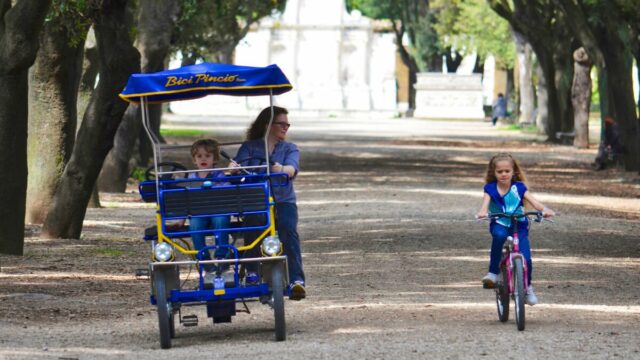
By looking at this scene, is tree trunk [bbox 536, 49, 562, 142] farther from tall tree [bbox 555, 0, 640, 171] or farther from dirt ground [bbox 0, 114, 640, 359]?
dirt ground [bbox 0, 114, 640, 359]

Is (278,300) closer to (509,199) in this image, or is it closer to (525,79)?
(509,199)

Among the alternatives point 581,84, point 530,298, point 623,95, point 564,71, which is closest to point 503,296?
point 530,298

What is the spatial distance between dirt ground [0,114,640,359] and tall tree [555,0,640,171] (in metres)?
4.87

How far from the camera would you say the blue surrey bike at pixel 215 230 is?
1084 centimetres

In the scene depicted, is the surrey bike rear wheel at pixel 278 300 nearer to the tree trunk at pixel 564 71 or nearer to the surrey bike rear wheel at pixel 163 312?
the surrey bike rear wheel at pixel 163 312

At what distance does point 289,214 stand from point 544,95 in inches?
1746

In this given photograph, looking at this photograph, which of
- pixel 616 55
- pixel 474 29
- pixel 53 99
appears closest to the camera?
pixel 53 99

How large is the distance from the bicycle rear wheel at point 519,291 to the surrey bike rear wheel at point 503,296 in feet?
0.59

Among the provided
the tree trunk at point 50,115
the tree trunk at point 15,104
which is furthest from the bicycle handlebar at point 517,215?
the tree trunk at point 50,115

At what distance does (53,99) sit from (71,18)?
3.78ft

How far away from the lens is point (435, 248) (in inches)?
734

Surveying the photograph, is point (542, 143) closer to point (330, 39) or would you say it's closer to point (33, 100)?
point (33, 100)

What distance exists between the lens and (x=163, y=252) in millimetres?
10914

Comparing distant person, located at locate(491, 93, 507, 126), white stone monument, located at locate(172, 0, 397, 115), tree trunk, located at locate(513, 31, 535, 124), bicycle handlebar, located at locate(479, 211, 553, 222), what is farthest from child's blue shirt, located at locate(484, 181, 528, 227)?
white stone monument, located at locate(172, 0, 397, 115)
